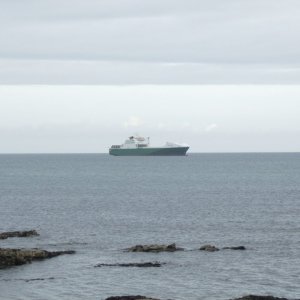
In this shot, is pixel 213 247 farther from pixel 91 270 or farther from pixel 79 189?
pixel 79 189

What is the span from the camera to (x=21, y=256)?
61969mm

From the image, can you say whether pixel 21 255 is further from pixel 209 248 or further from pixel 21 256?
pixel 209 248

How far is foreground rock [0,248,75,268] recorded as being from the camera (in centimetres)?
6078

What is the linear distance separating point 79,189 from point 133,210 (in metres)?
57.6

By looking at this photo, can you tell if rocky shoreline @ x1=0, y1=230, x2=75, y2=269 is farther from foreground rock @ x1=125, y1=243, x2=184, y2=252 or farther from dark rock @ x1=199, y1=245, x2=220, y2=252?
dark rock @ x1=199, y1=245, x2=220, y2=252

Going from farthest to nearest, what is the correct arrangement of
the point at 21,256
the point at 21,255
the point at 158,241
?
1. the point at 158,241
2. the point at 21,255
3. the point at 21,256

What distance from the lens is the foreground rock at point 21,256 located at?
2393 inches

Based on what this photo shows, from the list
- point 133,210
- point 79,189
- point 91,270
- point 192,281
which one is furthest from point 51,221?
point 79,189

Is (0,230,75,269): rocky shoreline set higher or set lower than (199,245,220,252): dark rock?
lower

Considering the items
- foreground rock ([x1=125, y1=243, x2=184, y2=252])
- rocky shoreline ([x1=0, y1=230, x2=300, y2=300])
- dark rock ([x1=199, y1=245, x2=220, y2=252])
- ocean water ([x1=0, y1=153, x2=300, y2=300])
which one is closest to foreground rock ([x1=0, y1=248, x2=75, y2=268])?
rocky shoreline ([x1=0, y1=230, x2=300, y2=300])

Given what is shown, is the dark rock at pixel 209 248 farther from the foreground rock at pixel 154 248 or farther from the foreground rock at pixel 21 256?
the foreground rock at pixel 21 256

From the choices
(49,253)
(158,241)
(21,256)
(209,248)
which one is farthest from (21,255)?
(158,241)

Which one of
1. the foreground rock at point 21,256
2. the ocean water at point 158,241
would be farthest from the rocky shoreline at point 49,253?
the ocean water at point 158,241

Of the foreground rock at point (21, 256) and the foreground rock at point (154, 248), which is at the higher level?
the foreground rock at point (154, 248)
